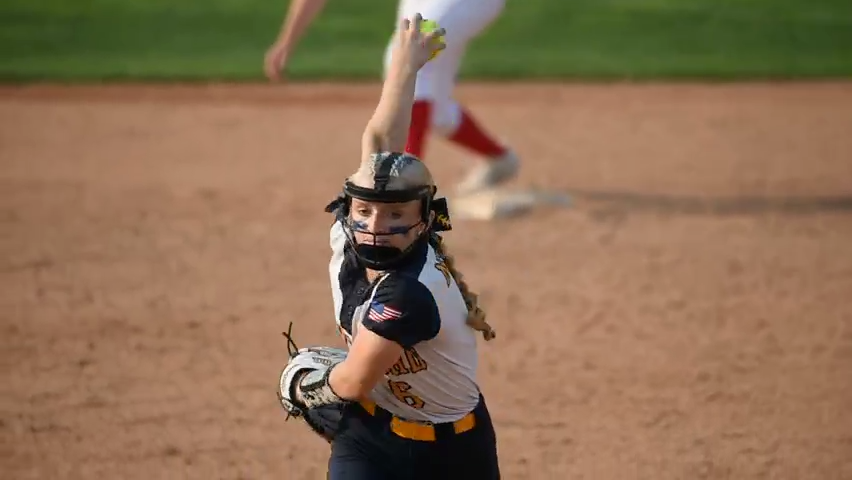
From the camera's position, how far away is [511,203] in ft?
26.2

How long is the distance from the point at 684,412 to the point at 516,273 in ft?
6.12

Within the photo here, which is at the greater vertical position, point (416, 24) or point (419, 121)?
point (416, 24)

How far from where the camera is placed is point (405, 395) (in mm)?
3406

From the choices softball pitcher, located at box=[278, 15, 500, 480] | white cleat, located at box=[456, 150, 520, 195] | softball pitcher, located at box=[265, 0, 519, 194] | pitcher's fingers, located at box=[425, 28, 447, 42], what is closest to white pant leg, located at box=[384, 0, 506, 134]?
softball pitcher, located at box=[265, 0, 519, 194]

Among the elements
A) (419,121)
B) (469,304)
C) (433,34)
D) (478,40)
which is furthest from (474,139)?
(478,40)

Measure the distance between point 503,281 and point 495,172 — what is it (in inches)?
54.2

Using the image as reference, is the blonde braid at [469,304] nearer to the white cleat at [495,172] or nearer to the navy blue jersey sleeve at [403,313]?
the navy blue jersey sleeve at [403,313]

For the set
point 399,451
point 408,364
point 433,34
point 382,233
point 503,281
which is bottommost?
point 503,281

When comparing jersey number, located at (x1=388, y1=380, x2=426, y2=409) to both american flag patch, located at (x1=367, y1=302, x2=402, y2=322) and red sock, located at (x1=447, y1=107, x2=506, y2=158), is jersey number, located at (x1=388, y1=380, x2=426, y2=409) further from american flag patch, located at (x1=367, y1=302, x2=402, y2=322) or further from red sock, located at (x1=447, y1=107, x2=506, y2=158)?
red sock, located at (x1=447, y1=107, x2=506, y2=158)

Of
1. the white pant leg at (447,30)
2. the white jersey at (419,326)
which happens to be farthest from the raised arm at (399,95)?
the white pant leg at (447,30)

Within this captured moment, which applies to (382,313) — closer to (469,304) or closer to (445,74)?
(469,304)

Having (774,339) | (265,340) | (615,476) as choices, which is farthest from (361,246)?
(774,339)

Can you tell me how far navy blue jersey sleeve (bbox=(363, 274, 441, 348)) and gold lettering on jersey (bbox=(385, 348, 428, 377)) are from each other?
0.43 ft

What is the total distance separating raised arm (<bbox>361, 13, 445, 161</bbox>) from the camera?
371 centimetres
